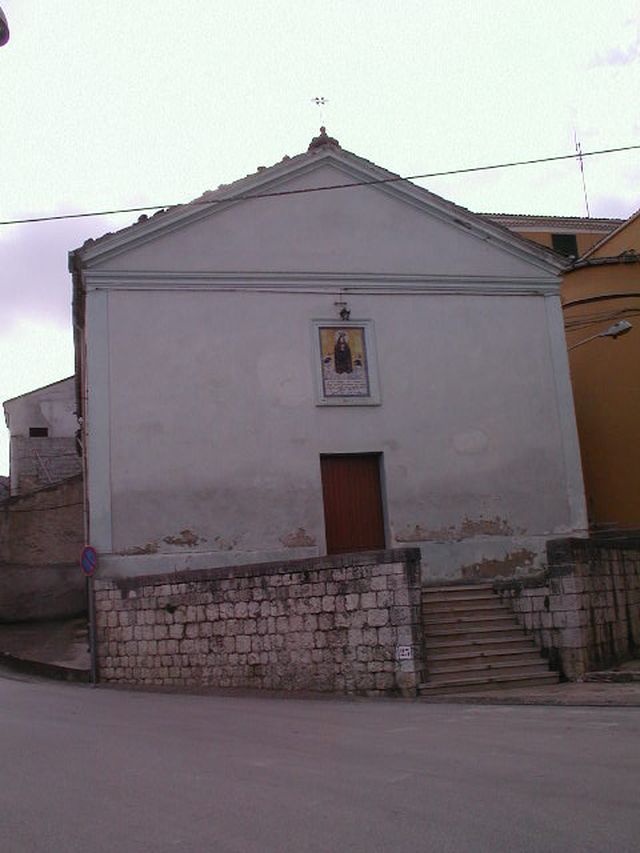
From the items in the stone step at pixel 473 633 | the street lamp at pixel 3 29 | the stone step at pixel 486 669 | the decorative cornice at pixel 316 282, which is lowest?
the stone step at pixel 486 669

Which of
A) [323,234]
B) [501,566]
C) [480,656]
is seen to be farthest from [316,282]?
[480,656]

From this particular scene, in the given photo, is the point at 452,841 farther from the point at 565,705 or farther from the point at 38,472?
the point at 38,472

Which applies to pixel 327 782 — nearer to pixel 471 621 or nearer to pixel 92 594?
pixel 471 621

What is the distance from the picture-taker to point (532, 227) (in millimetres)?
31141

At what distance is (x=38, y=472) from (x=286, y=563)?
2692 cm

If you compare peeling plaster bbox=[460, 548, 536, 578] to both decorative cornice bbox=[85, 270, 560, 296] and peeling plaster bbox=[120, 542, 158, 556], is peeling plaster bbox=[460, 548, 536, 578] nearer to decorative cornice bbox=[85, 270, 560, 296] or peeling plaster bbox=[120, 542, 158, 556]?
decorative cornice bbox=[85, 270, 560, 296]

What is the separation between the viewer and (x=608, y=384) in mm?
22359

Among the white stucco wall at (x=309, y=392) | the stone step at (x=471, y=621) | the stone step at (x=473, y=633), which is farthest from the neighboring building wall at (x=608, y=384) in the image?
the stone step at (x=473, y=633)

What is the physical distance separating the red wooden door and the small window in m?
16.9

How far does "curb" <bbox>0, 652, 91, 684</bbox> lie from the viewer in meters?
16.8

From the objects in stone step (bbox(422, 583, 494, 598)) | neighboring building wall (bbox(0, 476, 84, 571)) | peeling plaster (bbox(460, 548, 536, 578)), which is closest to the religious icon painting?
peeling plaster (bbox(460, 548, 536, 578))

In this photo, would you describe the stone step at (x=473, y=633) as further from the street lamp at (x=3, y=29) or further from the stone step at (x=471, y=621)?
the street lamp at (x=3, y=29)

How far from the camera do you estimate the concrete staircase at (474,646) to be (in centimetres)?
1267

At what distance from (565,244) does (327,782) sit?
27.8m
